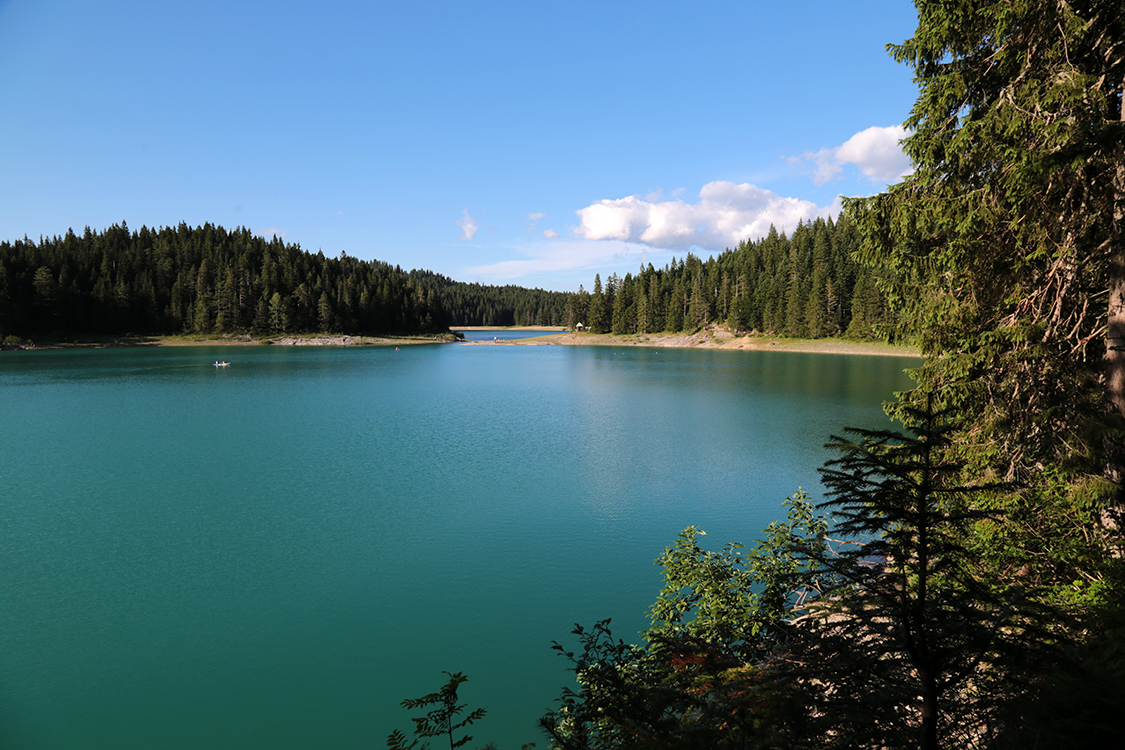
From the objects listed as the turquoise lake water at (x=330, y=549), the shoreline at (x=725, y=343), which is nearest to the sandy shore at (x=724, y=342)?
the shoreline at (x=725, y=343)

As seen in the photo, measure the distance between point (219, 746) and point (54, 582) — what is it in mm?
9002

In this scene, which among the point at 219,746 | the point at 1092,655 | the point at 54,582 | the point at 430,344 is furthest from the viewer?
the point at 430,344

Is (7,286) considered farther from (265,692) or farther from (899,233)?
(899,233)

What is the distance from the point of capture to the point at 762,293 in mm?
119812

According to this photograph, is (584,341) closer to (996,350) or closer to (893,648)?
(996,350)

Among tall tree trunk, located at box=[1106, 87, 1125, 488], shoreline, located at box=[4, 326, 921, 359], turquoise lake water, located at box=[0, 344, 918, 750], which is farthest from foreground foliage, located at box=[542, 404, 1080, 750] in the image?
shoreline, located at box=[4, 326, 921, 359]

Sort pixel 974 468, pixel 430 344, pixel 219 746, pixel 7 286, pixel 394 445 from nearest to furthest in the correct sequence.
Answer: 1. pixel 219 746
2. pixel 974 468
3. pixel 394 445
4. pixel 7 286
5. pixel 430 344

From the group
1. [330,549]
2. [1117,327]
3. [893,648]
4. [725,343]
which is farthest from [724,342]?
[893,648]

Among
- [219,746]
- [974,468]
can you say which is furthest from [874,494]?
[219,746]

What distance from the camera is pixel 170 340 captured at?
118 m

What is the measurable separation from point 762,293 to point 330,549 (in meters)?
116

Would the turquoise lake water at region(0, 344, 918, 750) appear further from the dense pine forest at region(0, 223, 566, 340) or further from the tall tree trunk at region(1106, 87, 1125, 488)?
the dense pine forest at region(0, 223, 566, 340)

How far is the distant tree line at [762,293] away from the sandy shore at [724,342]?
2.80m

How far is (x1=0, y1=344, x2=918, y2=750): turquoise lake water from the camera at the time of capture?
1038 cm
